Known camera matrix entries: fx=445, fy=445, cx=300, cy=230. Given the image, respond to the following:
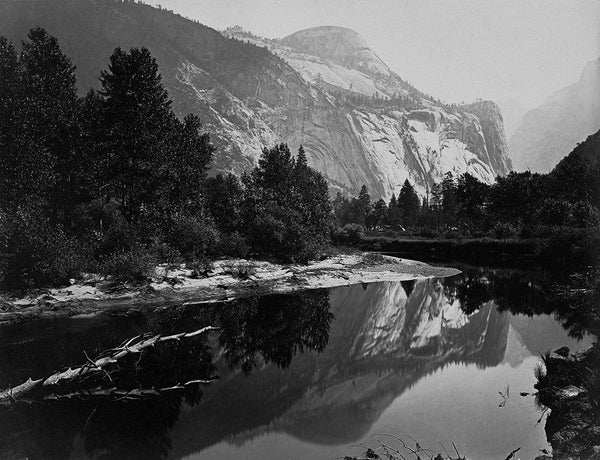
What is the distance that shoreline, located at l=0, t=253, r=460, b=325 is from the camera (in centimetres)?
2336

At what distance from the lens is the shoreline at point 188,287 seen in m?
23.4

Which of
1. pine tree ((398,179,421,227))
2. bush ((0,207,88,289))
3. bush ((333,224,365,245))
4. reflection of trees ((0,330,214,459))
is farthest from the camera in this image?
pine tree ((398,179,421,227))

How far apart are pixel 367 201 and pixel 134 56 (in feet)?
380

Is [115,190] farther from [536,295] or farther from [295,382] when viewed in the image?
[536,295]

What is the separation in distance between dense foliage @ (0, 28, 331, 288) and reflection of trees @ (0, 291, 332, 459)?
322 inches

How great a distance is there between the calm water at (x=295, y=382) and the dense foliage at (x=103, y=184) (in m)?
7.11

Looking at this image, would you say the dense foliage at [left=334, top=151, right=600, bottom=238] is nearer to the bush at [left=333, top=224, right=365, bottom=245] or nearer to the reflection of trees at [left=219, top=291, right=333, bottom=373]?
the bush at [left=333, top=224, right=365, bottom=245]

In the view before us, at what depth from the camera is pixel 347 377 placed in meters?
15.5

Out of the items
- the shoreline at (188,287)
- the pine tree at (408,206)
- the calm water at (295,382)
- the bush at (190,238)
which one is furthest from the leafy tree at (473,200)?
the bush at (190,238)

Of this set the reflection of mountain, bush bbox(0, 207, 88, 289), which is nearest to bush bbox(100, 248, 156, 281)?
bush bbox(0, 207, 88, 289)

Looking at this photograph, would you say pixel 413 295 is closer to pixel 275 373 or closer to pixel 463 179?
pixel 275 373

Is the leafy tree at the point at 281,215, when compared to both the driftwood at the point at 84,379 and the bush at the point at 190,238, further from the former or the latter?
the driftwood at the point at 84,379

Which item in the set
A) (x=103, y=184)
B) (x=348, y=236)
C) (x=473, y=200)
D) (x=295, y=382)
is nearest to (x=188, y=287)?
(x=103, y=184)

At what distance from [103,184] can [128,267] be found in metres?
14.0
